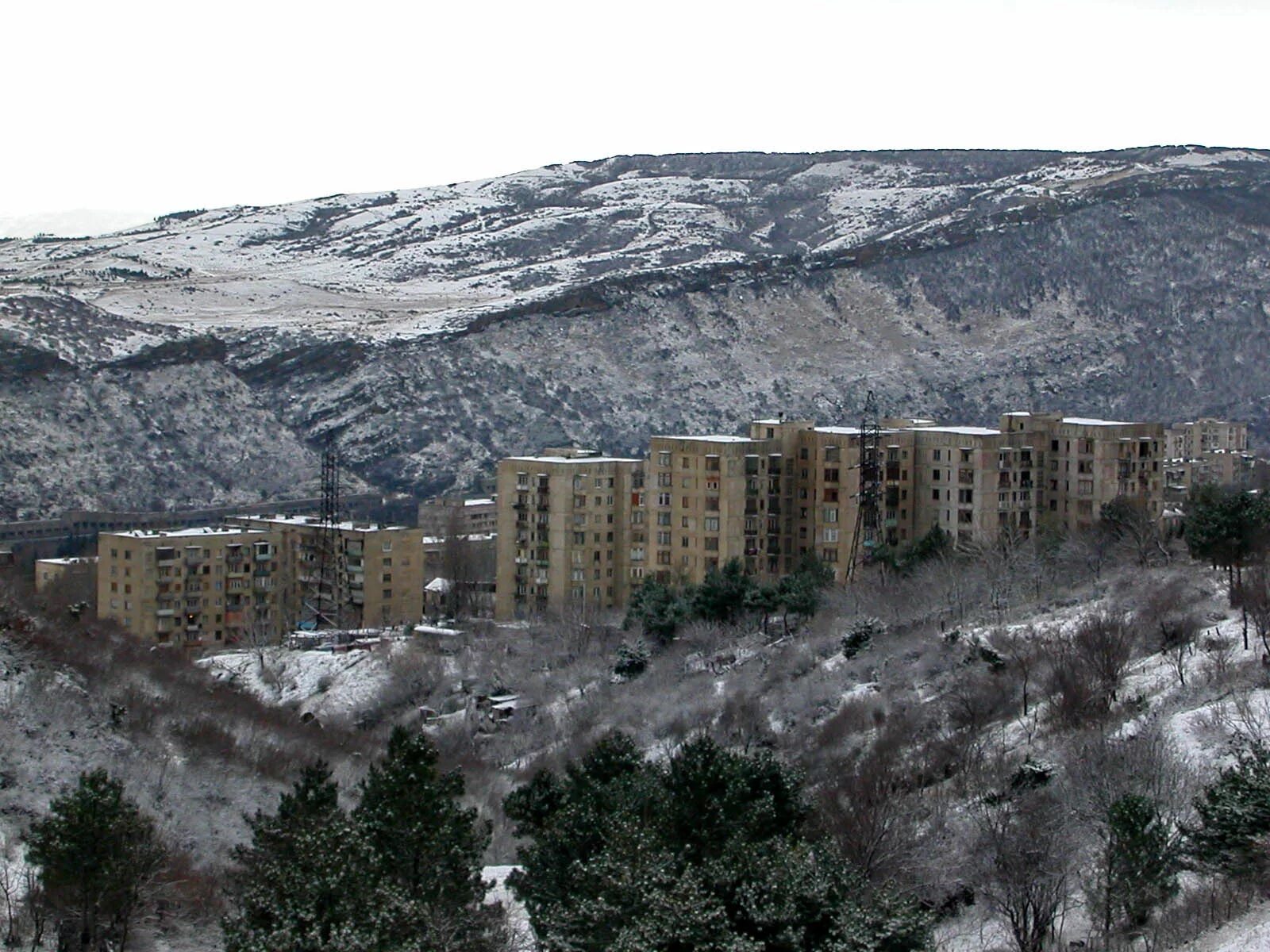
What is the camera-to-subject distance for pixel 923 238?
114 metres

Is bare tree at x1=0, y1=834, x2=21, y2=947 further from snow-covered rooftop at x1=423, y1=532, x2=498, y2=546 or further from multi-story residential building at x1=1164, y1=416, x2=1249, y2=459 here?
multi-story residential building at x1=1164, y1=416, x2=1249, y2=459

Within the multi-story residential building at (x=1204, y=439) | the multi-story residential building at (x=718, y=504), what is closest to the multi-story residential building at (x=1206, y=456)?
the multi-story residential building at (x=1204, y=439)

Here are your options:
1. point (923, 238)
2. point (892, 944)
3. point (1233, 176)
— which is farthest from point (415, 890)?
point (1233, 176)

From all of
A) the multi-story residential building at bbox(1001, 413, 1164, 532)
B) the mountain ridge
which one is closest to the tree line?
the multi-story residential building at bbox(1001, 413, 1164, 532)

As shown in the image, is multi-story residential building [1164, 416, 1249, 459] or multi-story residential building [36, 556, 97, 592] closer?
multi-story residential building [36, 556, 97, 592]

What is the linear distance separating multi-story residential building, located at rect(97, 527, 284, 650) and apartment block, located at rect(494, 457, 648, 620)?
6830 mm

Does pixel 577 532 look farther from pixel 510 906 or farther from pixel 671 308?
pixel 671 308

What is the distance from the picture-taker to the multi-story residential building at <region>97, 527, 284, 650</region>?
160 ft

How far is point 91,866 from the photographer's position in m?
16.5

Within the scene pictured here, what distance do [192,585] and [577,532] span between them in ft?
35.5

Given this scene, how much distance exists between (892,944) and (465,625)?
29.5 metres

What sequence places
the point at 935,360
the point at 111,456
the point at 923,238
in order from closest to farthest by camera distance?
the point at 111,456 → the point at 935,360 → the point at 923,238

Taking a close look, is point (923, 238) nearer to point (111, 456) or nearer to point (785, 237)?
point (785, 237)

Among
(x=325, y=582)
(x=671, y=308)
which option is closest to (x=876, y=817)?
(x=325, y=582)
